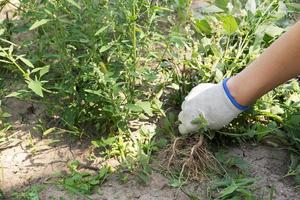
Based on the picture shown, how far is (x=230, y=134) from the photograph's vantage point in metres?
1.79

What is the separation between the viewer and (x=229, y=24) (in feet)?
6.32

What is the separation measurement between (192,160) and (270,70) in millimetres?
425

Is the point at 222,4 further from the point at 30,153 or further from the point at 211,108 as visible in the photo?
the point at 30,153

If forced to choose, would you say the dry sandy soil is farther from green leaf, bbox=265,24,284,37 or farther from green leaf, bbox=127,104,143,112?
green leaf, bbox=265,24,284,37

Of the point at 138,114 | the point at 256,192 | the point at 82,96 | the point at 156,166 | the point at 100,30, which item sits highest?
the point at 100,30

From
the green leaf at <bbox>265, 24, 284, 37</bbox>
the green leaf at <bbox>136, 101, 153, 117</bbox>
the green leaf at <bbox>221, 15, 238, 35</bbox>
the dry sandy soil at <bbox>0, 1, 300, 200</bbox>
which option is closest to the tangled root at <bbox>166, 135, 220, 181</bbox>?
the dry sandy soil at <bbox>0, 1, 300, 200</bbox>

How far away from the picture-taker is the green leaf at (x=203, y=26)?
208 cm

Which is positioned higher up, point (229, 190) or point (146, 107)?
point (146, 107)

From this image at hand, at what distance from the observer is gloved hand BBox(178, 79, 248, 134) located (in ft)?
5.75

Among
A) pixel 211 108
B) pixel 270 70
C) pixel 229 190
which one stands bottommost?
pixel 229 190

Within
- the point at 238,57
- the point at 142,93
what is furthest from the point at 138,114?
the point at 238,57

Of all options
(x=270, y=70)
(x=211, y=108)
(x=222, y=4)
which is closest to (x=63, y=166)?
(x=211, y=108)

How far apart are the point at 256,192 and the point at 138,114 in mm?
522

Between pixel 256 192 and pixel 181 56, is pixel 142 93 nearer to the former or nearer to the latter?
pixel 181 56
